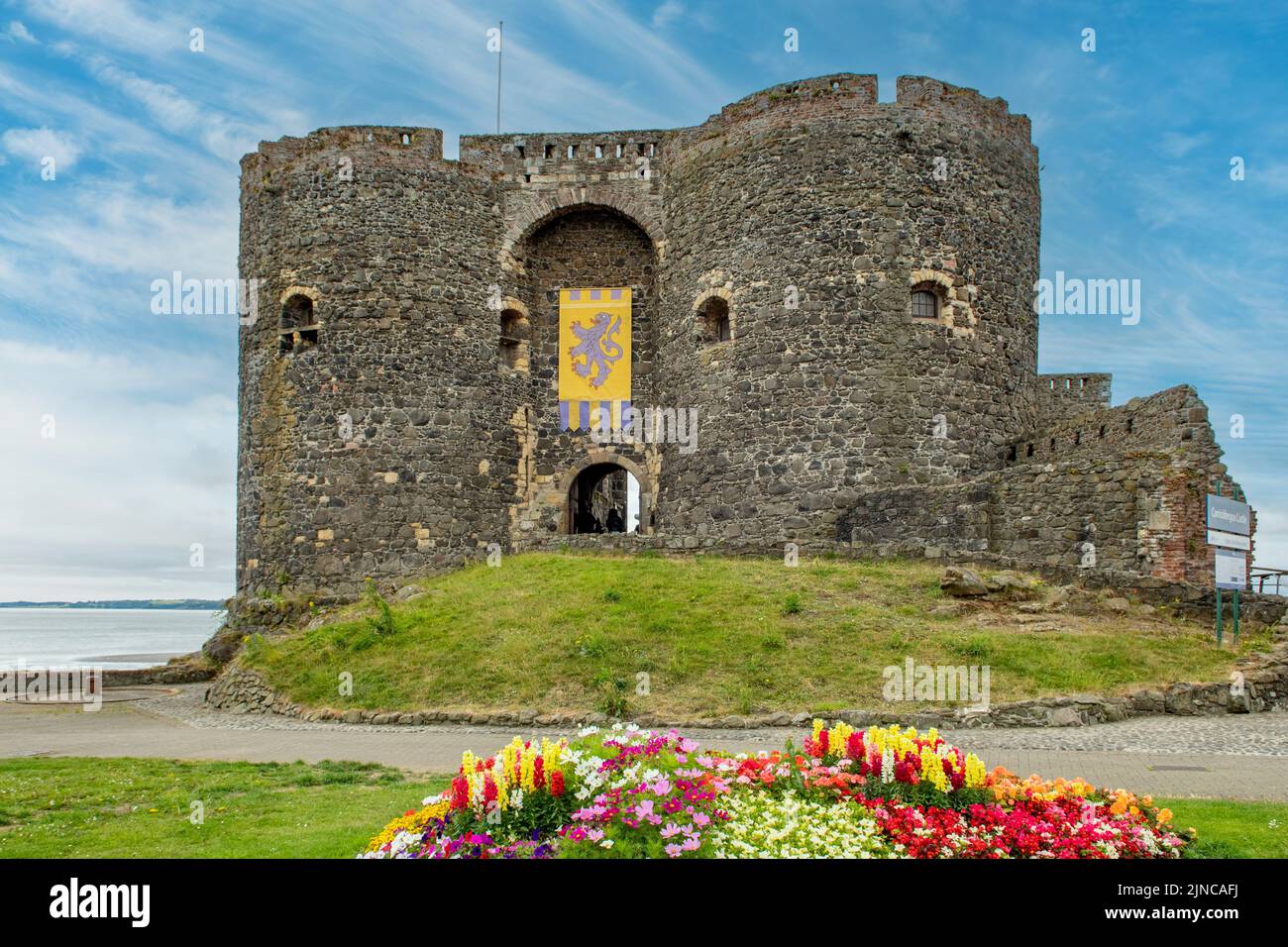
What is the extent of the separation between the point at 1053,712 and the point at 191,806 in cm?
996

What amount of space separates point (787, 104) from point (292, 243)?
1262cm

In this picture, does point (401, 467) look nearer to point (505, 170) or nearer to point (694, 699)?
point (505, 170)

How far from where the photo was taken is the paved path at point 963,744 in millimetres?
10570

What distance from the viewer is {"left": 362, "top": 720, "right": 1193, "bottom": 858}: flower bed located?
6477 millimetres

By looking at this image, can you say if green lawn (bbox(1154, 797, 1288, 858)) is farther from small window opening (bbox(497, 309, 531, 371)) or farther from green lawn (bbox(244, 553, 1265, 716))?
small window opening (bbox(497, 309, 531, 371))

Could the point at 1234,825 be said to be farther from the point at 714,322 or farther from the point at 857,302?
the point at 714,322

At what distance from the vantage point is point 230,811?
957cm

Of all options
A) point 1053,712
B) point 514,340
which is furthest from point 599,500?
point 1053,712

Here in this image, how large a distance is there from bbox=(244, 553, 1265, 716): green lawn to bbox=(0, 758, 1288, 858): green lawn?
177 inches

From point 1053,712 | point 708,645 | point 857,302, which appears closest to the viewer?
point 1053,712

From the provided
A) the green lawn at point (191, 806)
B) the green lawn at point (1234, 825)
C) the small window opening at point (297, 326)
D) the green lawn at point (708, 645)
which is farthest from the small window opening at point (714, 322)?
the green lawn at point (1234, 825)

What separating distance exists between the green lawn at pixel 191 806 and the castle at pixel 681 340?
12247 millimetres

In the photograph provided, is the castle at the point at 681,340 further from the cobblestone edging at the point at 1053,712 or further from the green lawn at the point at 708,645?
the cobblestone edging at the point at 1053,712
